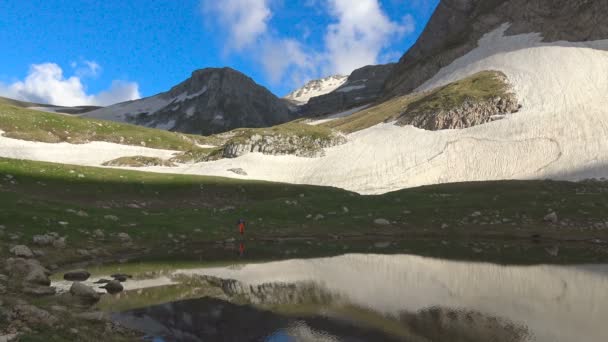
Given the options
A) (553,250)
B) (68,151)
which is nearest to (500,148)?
(553,250)

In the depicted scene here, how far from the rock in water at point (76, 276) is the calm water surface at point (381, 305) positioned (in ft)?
14.3

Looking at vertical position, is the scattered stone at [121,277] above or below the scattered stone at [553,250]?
below

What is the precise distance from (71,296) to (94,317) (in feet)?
12.8

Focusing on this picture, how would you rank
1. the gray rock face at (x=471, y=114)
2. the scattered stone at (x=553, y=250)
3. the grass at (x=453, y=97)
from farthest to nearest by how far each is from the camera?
the grass at (x=453, y=97) < the gray rock face at (x=471, y=114) < the scattered stone at (x=553, y=250)

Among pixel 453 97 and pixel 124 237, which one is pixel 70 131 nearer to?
pixel 124 237

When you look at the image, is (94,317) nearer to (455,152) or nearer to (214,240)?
(214,240)

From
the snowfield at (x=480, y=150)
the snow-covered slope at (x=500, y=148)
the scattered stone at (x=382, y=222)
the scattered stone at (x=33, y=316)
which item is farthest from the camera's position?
the snowfield at (x=480, y=150)

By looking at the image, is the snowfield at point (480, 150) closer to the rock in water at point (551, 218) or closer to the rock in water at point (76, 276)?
the rock in water at point (551, 218)

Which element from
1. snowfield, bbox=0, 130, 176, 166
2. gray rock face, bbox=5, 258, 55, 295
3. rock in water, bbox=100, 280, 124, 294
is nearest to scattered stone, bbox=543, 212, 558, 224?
rock in water, bbox=100, 280, 124, 294

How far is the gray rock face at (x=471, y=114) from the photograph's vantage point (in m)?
99.2

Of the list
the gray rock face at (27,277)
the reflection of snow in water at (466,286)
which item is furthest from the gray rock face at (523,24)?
the gray rock face at (27,277)

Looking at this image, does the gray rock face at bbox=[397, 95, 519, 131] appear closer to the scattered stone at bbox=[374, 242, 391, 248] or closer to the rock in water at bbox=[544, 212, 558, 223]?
the rock in water at bbox=[544, 212, 558, 223]

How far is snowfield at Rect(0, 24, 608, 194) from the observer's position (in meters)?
76.6

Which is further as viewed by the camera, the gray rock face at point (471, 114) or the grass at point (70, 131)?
the grass at point (70, 131)
